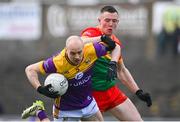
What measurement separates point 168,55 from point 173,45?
492 millimetres

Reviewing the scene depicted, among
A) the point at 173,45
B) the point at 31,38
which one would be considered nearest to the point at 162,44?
the point at 173,45

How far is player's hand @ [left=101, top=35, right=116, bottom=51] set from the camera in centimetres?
1112

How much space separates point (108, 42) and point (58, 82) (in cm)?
94

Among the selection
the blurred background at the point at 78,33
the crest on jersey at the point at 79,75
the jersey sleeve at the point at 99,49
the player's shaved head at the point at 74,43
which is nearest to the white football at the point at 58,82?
the crest on jersey at the point at 79,75

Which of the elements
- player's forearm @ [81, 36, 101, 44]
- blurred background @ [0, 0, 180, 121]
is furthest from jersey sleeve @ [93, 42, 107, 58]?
blurred background @ [0, 0, 180, 121]

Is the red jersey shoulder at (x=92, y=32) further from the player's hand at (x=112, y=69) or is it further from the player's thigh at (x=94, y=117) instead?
the player's thigh at (x=94, y=117)

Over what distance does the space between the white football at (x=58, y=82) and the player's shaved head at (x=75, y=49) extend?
27 centimetres

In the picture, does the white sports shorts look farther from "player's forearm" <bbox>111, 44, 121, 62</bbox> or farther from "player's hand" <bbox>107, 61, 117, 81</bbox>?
"player's forearm" <bbox>111, 44, 121, 62</bbox>

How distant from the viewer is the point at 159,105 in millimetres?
25688

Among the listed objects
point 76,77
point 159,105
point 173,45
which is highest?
point 76,77

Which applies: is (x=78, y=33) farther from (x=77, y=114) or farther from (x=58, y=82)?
(x=58, y=82)

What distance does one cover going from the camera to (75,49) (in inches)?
410

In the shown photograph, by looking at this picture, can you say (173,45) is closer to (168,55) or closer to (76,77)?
(168,55)

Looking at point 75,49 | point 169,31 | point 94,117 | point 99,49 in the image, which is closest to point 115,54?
point 99,49
